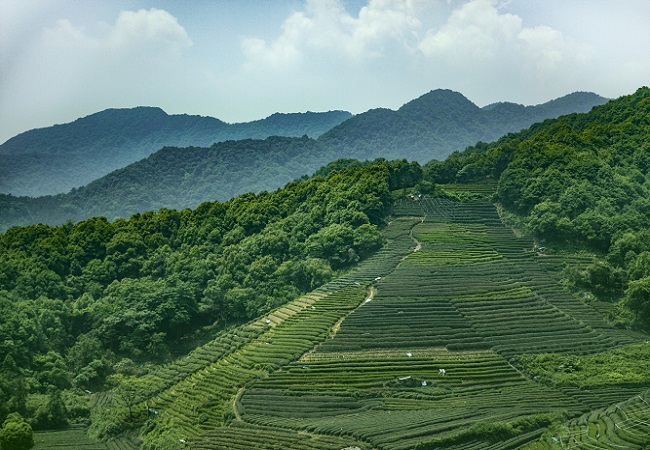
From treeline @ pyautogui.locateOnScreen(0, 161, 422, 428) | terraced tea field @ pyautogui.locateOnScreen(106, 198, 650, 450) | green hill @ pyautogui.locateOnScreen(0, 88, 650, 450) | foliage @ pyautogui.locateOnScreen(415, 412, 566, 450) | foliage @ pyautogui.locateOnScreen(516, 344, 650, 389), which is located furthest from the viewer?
treeline @ pyautogui.locateOnScreen(0, 161, 422, 428)

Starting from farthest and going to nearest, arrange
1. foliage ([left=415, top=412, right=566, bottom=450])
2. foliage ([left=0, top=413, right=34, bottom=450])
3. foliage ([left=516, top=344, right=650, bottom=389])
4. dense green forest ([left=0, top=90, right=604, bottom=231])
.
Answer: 1. dense green forest ([left=0, top=90, right=604, bottom=231])
2. foliage ([left=516, top=344, right=650, bottom=389])
3. foliage ([left=0, top=413, right=34, bottom=450])
4. foliage ([left=415, top=412, right=566, bottom=450])

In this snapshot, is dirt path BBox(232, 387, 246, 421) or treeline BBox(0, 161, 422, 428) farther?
treeline BBox(0, 161, 422, 428)

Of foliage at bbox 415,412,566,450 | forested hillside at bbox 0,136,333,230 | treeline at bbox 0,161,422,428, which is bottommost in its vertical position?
foliage at bbox 415,412,566,450

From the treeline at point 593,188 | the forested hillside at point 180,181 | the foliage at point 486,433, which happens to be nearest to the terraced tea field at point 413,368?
the foliage at point 486,433

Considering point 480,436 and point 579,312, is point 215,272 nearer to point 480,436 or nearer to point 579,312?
point 579,312

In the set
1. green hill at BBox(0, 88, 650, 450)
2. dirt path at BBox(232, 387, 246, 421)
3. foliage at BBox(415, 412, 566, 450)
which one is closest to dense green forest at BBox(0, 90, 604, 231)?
green hill at BBox(0, 88, 650, 450)

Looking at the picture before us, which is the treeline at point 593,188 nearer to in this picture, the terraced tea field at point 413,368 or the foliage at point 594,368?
the terraced tea field at point 413,368

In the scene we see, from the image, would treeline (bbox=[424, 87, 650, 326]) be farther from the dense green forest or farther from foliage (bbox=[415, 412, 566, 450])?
the dense green forest
